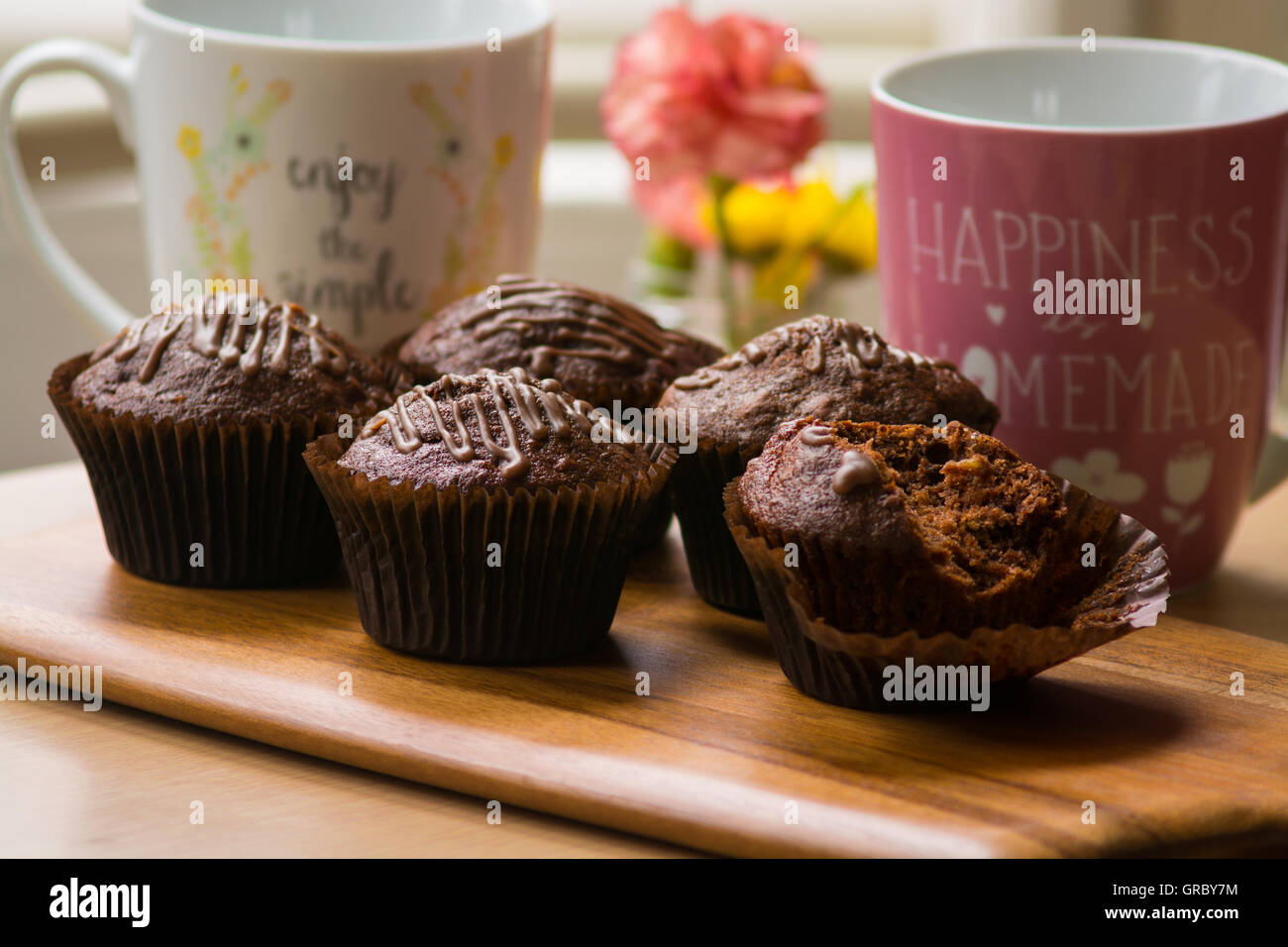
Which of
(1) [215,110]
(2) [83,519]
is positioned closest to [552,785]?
(2) [83,519]

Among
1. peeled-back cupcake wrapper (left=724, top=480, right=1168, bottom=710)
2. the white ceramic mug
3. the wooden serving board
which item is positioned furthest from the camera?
the white ceramic mug

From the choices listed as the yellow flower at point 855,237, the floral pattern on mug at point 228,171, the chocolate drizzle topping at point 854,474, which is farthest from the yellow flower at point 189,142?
the yellow flower at point 855,237

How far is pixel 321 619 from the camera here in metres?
1.40

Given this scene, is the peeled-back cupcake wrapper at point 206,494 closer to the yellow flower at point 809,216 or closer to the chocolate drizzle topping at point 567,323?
the chocolate drizzle topping at point 567,323

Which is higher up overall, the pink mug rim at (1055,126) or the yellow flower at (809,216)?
the pink mug rim at (1055,126)

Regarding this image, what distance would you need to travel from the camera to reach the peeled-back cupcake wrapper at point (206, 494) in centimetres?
144

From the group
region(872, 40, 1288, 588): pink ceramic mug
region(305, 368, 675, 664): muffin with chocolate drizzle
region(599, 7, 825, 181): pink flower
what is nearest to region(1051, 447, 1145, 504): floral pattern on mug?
region(872, 40, 1288, 588): pink ceramic mug

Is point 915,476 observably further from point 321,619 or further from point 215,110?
point 215,110

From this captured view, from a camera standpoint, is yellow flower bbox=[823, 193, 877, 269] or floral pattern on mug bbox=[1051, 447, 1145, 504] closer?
floral pattern on mug bbox=[1051, 447, 1145, 504]

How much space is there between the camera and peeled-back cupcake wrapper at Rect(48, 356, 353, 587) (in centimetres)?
144

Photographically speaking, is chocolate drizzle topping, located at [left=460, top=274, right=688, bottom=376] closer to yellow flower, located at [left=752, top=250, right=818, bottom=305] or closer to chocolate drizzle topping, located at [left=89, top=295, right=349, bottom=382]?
chocolate drizzle topping, located at [left=89, top=295, right=349, bottom=382]

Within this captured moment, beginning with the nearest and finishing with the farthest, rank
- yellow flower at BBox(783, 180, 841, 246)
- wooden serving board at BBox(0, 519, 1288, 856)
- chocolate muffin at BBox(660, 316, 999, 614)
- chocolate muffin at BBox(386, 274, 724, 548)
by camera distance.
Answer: wooden serving board at BBox(0, 519, 1288, 856), chocolate muffin at BBox(660, 316, 999, 614), chocolate muffin at BBox(386, 274, 724, 548), yellow flower at BBox(783, 180, 841, 246)

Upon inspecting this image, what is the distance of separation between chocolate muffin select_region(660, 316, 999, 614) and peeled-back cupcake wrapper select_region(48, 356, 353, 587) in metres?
0.33

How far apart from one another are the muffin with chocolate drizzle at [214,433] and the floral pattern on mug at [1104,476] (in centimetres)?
63
